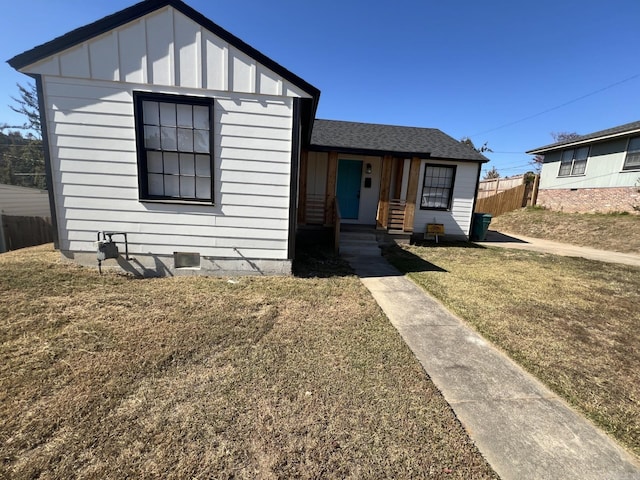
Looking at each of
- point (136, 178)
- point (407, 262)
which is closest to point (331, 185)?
point (407, 262)

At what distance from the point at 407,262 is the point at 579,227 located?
10856 mm

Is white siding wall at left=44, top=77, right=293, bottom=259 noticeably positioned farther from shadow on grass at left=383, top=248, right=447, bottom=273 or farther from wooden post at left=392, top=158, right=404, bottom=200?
wooden post at left=392, top=158, right=404, bottom=200

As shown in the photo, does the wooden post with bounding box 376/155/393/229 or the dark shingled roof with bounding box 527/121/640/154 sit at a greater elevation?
the dark shingled roof with bounding box 527/121/640/154

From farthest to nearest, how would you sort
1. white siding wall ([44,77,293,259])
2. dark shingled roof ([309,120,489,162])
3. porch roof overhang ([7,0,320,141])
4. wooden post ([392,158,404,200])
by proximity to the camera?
wooden post ([392,158,404,200]) → dark shingled roof ([309,120,489,162]) → white siding wall ([44,77,293,259]) → porch roof overhang ([7,0,320,141])

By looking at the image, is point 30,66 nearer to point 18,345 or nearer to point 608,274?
point 18,345

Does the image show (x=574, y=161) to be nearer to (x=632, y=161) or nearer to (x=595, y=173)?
(x=595, y=173)

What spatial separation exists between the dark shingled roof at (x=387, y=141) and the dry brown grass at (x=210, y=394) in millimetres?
6292

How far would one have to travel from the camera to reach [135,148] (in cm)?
470

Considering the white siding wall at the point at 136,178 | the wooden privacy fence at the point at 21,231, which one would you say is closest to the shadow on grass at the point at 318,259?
the white siding wall at the point at 136,178

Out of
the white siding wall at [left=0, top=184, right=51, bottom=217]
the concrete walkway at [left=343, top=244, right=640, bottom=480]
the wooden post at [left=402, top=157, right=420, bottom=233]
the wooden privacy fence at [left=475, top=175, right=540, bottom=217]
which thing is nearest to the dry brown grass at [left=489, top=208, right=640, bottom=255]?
the wooden privacy fence at [left=475, top=175, right=540, bottom=217]

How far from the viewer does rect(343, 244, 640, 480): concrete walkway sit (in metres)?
1.80

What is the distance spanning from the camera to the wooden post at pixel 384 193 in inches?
336

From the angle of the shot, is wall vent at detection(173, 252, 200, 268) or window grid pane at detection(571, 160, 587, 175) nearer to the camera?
wall vent at detection(173, 252, 200, 268)

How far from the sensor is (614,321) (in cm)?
410
